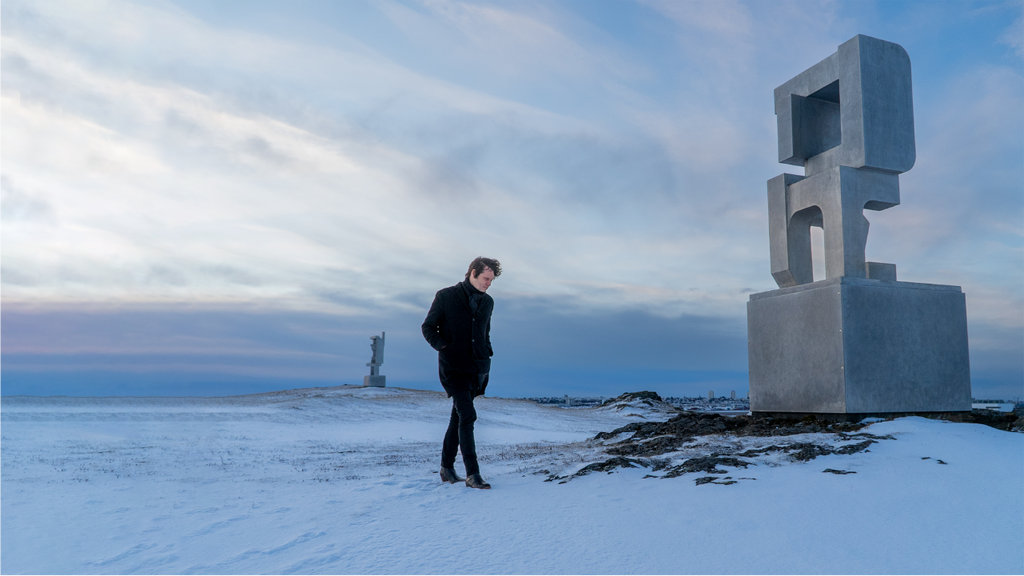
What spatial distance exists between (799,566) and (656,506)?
968mm

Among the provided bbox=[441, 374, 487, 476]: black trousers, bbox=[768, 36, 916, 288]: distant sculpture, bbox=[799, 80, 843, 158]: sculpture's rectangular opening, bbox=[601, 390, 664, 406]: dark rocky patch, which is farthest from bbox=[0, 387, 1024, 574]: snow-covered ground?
bbox=[601, 390, 664, 406]: dark rocky patch

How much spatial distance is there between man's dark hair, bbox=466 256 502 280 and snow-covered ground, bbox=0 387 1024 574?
1.59 metres

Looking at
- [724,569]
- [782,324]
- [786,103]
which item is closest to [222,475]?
[724,569]

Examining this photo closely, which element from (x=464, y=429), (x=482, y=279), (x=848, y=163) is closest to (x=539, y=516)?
(x=464, y=429)

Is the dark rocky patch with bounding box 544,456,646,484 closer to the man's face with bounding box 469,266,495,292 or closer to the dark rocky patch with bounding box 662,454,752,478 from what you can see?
the dark rocky patch with bounding box 662,454,752,478

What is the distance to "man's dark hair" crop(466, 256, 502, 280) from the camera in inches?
189

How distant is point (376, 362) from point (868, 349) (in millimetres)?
18750

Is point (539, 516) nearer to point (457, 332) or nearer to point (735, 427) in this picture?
point (457, 332)

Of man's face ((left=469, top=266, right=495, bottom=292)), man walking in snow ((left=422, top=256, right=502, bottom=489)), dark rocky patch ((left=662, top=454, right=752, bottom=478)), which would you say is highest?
man's face ((left=469, top=266, right=495, bottom=292))

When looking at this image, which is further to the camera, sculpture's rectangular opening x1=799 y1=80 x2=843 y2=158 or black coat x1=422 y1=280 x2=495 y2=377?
sculpture's rectangular opening x1=799 y1=80 x2=843 y2=158

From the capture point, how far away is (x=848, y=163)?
7418 mm

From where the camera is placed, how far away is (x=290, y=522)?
11.2 feet

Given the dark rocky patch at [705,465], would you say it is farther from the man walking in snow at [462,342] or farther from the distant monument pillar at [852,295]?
the distant monument pillar at [852,295]

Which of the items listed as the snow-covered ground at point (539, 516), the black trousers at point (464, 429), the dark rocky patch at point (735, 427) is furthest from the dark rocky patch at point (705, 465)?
the dark rocky patch at point (735, 427)
